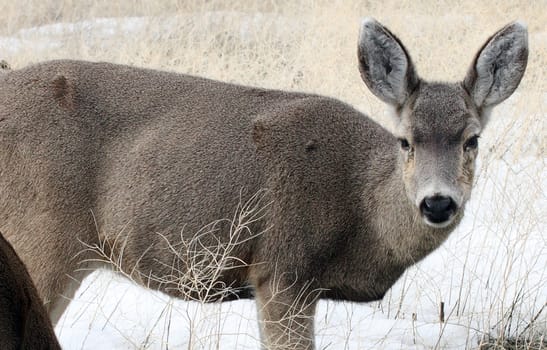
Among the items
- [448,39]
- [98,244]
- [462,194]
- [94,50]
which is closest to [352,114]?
[462,194]

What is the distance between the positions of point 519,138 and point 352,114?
3.44m

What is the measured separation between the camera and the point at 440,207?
4.68m

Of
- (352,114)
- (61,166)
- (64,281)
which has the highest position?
(352,114)

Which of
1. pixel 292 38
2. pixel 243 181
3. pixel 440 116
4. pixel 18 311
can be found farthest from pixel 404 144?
pixel 292 38

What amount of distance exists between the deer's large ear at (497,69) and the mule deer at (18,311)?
9.37 feet

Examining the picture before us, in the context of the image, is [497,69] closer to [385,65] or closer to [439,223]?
[385,65]

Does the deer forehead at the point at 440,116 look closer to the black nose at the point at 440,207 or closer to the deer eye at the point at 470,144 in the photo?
the deer eye at the point at 470,144

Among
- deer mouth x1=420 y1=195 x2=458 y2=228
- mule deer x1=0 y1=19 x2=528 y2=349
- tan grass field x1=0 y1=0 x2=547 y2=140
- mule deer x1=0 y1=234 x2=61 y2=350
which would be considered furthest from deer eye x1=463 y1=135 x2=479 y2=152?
tan grass field x1=0 y1=0 x2=547 y2=140

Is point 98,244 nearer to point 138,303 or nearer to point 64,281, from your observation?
point 64,281

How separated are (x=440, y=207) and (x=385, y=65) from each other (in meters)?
1.00

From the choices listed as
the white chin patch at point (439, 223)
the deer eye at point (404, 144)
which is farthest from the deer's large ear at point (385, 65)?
the white chin patch at point (439, 223)

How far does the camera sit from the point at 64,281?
5199 millimetres

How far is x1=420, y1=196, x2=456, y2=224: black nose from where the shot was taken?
467 centimetres

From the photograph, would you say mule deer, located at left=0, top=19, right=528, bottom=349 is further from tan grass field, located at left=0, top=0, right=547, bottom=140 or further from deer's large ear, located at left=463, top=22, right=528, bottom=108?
tan grass field, located at left=0, top=0, right=547, bottom=140
